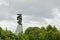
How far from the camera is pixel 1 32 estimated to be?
3375cm

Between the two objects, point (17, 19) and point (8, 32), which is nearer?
point (8, 32)

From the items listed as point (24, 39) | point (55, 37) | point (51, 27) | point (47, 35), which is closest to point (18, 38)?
point (24, 39)

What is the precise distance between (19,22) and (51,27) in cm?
660

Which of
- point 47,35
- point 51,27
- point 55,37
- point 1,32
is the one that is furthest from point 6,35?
point 51,27

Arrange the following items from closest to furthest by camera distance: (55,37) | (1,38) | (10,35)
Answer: (1,38) → (10,35) → (55,37)

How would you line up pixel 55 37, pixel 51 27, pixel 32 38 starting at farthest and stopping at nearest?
pixel 51 27, pixel 55 37, pixel 32 38

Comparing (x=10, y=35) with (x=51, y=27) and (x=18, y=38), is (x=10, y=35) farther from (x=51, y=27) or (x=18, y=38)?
(x=51, y=27)

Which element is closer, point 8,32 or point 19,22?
point 8,32

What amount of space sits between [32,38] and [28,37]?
894mm

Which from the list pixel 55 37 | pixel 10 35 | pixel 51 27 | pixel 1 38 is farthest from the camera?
pixel 51 27

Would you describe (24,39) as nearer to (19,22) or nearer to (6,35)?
(6,35)

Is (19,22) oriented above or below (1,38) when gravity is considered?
above

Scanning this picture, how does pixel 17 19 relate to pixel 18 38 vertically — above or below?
above

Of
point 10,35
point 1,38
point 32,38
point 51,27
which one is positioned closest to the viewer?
point 1,38
